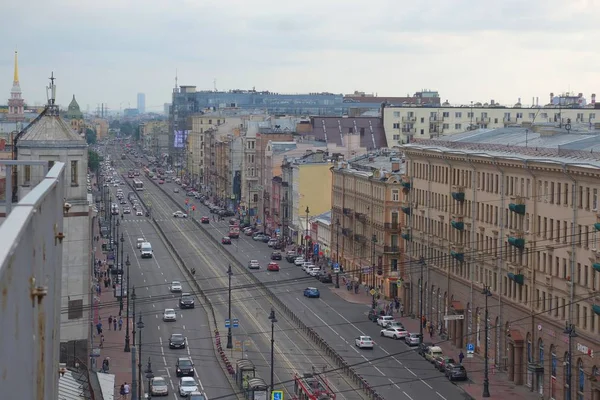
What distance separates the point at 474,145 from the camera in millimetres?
60969

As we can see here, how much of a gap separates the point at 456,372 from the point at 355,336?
11.8m

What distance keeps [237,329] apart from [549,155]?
21.2 m

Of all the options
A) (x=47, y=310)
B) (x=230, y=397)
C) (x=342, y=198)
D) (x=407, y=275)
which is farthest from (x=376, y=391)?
(x=342, y=198)

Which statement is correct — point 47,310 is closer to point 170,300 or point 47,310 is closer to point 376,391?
point 376,391

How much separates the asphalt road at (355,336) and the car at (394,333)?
1.39 ft

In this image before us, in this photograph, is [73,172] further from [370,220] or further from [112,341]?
[370,220]

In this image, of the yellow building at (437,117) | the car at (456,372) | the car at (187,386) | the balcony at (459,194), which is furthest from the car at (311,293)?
the yellow building at (437,117)

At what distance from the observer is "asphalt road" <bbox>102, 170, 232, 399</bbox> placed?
52438 mm

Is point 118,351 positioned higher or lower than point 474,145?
lower

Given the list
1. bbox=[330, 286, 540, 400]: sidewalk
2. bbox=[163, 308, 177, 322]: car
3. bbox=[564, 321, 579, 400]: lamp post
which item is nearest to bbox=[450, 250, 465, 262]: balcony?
bbox=[330, 286, 540, 400]: sidewalk

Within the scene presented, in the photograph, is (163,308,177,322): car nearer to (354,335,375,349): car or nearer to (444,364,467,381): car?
(354,335,375,349): car

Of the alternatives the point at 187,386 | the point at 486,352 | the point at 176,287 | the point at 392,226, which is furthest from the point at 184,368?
the point at 392,226

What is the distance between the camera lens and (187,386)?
48.3 metres

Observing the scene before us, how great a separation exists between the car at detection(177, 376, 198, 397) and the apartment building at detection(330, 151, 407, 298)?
88.7 ft
